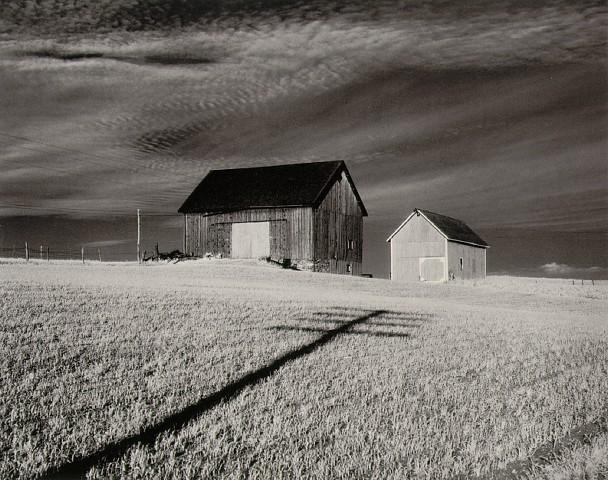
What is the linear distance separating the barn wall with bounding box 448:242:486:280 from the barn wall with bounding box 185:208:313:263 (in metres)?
13.1

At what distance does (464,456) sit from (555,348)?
8361mm

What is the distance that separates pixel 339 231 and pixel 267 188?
6727 mm

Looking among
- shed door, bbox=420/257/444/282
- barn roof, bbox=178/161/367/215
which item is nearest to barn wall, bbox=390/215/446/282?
shed door, bbox=420/257/444/282

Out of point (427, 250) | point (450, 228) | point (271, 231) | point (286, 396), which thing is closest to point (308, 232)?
point (271, 231)

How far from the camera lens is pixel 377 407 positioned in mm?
6969

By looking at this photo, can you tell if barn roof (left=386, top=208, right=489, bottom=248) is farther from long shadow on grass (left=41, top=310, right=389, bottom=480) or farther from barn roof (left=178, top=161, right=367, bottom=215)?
long shadow on grass (left=41, top=310, right=389, bottom=480)

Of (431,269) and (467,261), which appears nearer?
(431,269)

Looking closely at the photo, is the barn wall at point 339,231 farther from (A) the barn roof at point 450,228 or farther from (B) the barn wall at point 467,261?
(B) the barn wall at point 467,261

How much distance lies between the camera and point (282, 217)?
41.5m

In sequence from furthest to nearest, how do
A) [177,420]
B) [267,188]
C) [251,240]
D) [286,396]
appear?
[267,188] → [251,240] → [286,396] → [177,420]

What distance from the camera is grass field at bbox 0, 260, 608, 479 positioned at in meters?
5.21

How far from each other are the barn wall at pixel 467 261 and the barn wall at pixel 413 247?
1.30m

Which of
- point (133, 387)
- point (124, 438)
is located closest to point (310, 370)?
point (133, 387)

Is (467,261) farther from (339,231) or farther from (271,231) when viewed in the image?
(271,231)
